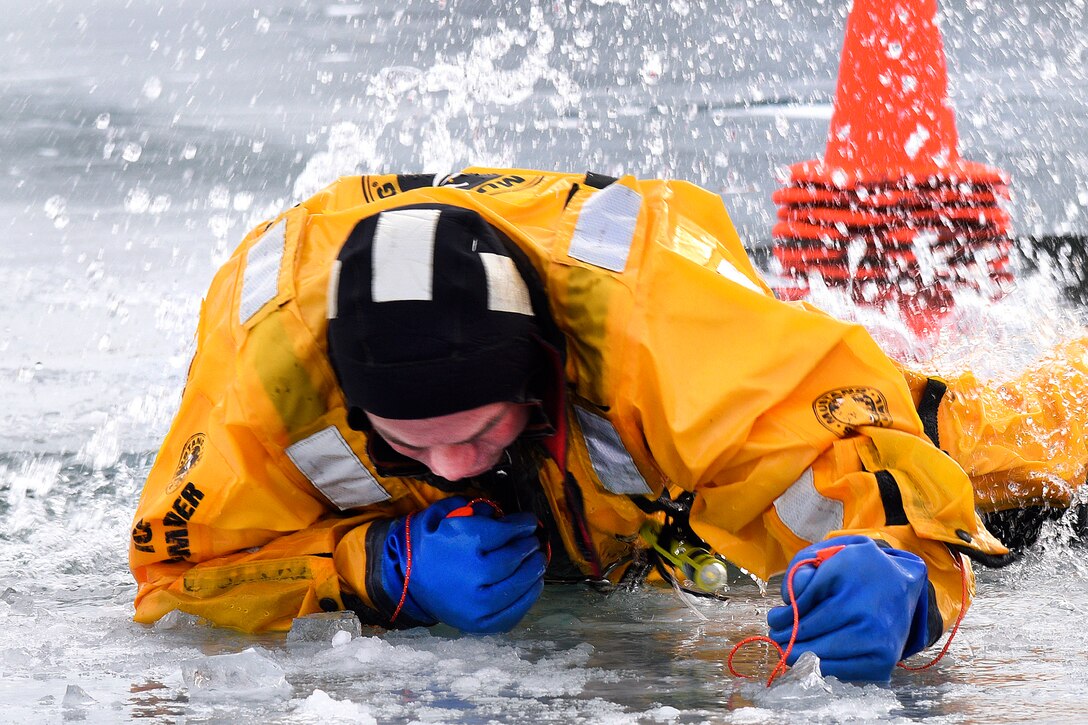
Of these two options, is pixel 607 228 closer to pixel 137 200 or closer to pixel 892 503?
pixel 892 503

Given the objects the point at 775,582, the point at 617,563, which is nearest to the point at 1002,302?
the point at 775,582

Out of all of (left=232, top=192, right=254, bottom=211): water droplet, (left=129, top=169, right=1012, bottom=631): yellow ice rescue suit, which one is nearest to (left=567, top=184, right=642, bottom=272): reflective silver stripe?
(left=129, top=169, right=1012, bottom=631): yellow ice rescue suit

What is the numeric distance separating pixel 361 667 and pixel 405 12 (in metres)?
8.24

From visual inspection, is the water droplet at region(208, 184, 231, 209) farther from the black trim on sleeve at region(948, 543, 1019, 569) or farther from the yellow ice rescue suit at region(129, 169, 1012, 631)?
the black trim on sleeve at region(948, 543, 1019, 569)

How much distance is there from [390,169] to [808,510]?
4736 mm

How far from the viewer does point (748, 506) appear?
219cm

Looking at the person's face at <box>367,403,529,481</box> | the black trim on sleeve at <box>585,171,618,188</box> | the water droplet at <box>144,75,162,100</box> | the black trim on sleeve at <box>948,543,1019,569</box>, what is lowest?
the black trim on sleeve at <box>948,543,1019,569</box>

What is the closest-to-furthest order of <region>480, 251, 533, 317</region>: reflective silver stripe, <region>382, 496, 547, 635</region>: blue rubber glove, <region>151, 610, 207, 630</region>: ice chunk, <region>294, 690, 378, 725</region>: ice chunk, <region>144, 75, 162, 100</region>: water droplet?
<region>294, 690, 378, 725</region>: ice chunk → <region>480, 251, 533, 317</region>: reflective silver stripe → <region>382, 496, 547, 635</region>: blue rubber glove → <region>151, 610, 207, 630</region>: ice chunk → <region>144, 75, 162, 100</region>: water droplet

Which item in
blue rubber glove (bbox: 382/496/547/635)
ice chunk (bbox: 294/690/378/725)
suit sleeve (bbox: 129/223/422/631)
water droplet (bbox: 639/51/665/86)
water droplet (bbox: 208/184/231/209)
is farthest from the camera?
water droplet (bbox: 639/51/665/86)

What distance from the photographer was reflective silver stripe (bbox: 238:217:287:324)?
7.81ft

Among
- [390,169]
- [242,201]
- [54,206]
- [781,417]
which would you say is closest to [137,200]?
[54,206]

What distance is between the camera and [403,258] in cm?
203

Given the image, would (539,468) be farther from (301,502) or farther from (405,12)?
(405,12)

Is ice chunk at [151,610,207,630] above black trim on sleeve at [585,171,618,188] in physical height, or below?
below
